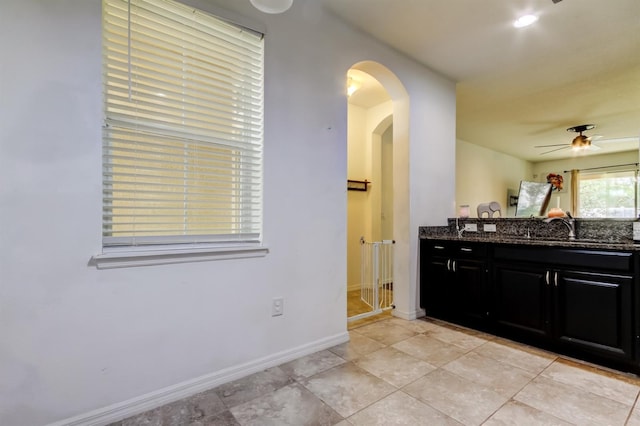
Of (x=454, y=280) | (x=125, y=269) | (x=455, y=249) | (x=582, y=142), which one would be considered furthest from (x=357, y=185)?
(x=582, y=142)

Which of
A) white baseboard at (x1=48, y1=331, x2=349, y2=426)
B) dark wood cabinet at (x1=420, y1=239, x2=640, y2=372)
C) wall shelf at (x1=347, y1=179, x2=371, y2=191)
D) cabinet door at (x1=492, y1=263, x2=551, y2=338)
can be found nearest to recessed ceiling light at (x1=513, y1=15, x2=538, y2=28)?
dark wood cabinet at (x1=420, y1=239, x2=640, y2=372)

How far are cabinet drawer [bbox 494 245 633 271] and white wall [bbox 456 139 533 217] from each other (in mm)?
3533

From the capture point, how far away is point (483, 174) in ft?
21.4

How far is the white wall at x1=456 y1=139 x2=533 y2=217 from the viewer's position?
236 inches

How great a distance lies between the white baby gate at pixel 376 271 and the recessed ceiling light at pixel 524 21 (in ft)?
7.33

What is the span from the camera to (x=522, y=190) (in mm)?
4164

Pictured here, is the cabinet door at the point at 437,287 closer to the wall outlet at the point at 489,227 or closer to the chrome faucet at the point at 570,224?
the wall outlet at the point at 489,227

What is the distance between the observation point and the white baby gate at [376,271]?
3.36 metres

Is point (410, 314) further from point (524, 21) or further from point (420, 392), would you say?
point (524, 21)

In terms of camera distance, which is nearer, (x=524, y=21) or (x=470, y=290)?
(x=524, y=21)

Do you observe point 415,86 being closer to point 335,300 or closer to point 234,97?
point 234,97

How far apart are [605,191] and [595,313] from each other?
3588 millimetres

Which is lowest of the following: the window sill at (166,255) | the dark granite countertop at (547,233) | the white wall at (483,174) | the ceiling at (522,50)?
the window sill at (166,255)

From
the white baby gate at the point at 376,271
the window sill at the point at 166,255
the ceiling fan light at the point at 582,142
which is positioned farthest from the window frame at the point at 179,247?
the ceiling fan light at the point at 582,142
